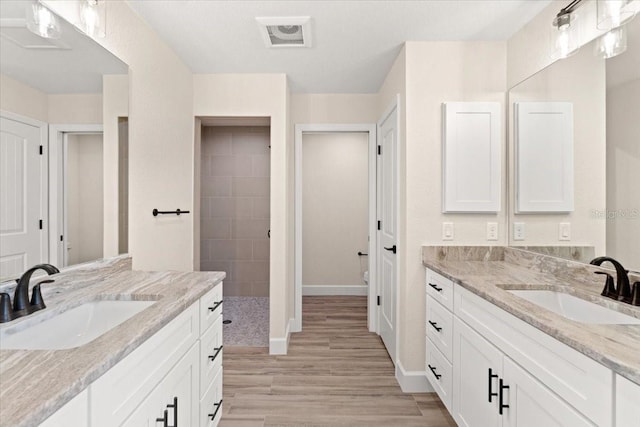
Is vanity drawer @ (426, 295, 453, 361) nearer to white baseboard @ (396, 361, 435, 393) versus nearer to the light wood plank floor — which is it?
white baseboard @ (396, 361, 435, 393)

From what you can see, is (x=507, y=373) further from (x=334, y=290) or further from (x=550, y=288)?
(x=334, y=290)

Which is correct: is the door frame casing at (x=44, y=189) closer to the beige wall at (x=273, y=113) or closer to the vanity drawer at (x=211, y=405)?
the vanity drawer at (x=211, y=405)

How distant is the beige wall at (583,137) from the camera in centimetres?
159

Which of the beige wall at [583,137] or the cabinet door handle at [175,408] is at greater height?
the beige wall at [583,137]

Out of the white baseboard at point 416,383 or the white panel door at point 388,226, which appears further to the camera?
the white panel door at point 388,226

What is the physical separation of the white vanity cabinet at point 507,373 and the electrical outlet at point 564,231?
67 centimetres

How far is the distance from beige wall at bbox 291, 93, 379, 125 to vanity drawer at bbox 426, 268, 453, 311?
6.12 ft

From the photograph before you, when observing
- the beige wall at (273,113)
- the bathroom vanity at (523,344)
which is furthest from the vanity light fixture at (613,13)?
the beige wall at (273,113)

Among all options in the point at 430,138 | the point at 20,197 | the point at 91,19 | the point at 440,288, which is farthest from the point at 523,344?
the point at 91,19

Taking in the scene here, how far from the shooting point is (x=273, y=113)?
9.68 feet

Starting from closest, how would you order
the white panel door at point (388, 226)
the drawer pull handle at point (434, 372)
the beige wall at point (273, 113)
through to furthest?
the drawer pull handle at point (434, 372) → the white panel door at point (388, 226) → the beige wall at point (273, 113)

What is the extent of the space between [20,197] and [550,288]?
2300 millimetres

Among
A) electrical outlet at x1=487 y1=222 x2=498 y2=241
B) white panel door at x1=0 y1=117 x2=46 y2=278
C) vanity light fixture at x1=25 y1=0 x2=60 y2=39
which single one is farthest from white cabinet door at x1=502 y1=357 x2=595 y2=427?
vanity light fixture at x1=25 y1=0 x2=60 y2=39

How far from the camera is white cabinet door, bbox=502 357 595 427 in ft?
3.25
